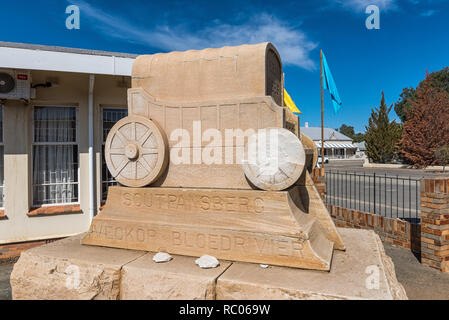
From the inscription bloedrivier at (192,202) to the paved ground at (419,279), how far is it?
2480mm

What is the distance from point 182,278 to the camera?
7.11 ft

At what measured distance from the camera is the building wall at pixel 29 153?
5.23 m

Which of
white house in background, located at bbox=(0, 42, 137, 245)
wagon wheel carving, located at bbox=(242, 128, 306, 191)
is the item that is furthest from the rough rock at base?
white house in background, located at bbox=(0, 42, 137, 245)

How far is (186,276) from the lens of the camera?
2166 millimetres

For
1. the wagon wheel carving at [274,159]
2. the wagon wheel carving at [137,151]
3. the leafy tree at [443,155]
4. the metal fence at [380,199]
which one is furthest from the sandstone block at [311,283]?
the leafy tree at [443,155]

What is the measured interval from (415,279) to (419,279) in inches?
2.0

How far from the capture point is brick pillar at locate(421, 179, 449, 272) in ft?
12.7

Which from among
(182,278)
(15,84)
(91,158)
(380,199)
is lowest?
(380,199)

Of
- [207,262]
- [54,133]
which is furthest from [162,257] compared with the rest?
[54,133]

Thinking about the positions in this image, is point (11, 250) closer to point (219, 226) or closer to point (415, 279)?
point (219, 226)

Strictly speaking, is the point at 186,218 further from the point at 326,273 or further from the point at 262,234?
the point at 326,273

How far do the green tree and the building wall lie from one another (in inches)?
1140

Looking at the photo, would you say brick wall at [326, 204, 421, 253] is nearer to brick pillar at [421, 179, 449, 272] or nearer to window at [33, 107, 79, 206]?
brick pillar at [421, 179, 449, 272]

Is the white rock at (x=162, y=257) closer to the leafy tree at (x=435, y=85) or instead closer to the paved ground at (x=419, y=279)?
the paved ground at (x=419, y=279)
